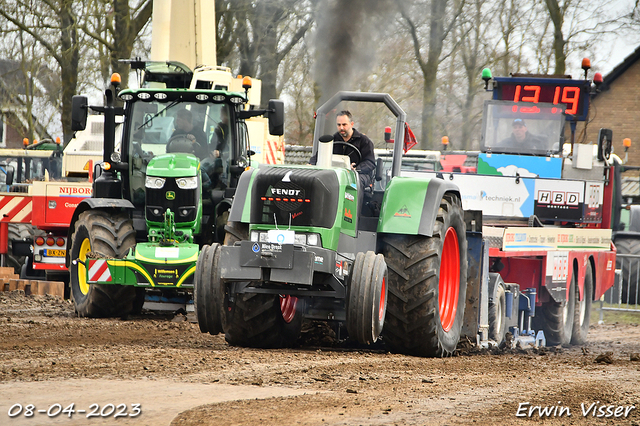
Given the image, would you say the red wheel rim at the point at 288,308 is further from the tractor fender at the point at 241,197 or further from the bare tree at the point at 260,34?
the bare tree at the point at 260,34

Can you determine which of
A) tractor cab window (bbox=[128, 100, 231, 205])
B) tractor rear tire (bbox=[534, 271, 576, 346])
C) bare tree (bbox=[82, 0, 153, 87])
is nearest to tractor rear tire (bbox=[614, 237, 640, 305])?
tractor rear tire (bbox=[534, 271, 576, 346])

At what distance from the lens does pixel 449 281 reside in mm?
8172

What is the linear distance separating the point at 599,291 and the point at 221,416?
947 cm

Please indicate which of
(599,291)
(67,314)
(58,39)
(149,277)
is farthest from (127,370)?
(58,39)

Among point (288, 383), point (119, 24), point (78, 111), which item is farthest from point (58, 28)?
point (288, 383)

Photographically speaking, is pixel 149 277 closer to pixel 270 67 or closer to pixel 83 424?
pixel 83 424

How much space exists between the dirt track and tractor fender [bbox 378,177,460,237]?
3.39ft

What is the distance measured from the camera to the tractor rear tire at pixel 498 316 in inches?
361

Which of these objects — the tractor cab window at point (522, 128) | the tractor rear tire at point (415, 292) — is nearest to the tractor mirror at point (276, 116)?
the tractor rear tire at point (415, 292)

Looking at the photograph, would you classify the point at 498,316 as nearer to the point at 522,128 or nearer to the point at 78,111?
the point at 78,111

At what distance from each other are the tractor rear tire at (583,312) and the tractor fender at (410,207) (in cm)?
526

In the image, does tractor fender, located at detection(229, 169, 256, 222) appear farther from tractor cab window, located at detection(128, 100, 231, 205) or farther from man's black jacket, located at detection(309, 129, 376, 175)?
tractor cab window, located at detection(128, 100, 231, 205)

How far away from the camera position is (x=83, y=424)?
4195mm

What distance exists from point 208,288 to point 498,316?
3.61 m
